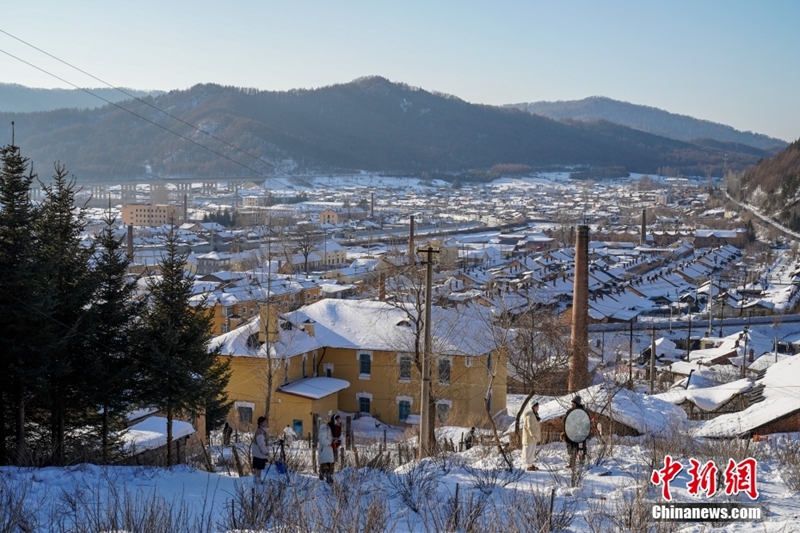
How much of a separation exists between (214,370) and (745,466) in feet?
24.6

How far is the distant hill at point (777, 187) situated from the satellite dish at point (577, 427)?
226 ft

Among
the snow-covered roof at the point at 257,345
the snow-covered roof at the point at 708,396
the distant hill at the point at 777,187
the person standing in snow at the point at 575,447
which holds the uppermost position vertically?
→ the distant hill at the point at 777,187

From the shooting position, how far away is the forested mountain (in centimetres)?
11800

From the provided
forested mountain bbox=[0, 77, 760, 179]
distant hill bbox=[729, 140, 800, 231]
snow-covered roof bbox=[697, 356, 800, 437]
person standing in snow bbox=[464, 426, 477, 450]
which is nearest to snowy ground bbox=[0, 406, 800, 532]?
person standing in snow bbox=[464, 426, 477, 450]

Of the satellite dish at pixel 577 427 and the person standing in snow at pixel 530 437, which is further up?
the satellite dish at pixel 577 427

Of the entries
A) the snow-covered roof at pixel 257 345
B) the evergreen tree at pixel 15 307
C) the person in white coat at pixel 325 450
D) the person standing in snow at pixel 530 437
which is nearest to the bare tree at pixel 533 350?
the snow-covered roof at pixel 257 345

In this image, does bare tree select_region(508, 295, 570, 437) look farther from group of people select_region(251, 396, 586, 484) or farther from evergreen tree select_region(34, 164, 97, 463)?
evergreen tree select_region(34, 164, 97, 463)

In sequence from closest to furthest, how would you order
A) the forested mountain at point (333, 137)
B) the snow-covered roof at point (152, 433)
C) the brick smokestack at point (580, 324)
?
the snow-covered roof at point (152, 433)
the brick smokestack at point (580, 324)
the forested mountain at point (333, 137)

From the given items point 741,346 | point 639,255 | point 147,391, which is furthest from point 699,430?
point 639,255

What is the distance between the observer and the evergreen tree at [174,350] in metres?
8.67

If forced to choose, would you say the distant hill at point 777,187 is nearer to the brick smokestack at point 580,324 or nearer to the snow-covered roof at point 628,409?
the brick smokestack at point 580,324

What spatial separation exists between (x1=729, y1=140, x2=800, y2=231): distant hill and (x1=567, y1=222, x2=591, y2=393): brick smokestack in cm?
5446

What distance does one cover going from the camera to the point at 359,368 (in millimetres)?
17219

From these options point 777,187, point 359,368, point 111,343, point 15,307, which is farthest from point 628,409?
point 777,187
